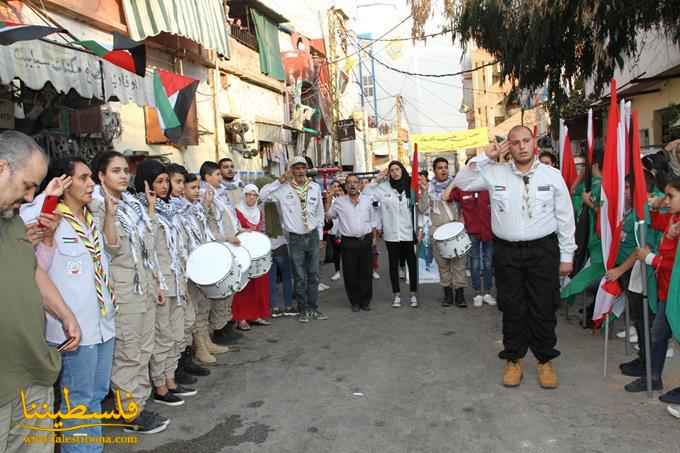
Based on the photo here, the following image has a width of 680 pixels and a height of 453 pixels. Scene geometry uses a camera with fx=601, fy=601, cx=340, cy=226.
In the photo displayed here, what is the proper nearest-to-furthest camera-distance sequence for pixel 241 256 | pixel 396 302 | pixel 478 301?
pixel 241 256, pixel 478 301, pixel 396 302

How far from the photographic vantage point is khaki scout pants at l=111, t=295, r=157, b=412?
4.04 m

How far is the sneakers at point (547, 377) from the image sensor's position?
483 cm

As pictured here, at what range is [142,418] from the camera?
429 centimetres

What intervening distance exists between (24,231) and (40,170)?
309 millimetres

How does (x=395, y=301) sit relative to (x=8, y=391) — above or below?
below

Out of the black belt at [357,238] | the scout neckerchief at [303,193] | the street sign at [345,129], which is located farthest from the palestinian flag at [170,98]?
the street sign at [345,129]

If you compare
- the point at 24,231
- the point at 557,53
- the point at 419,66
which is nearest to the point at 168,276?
the point at 24,231

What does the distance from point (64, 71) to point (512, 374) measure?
4770 millimetres

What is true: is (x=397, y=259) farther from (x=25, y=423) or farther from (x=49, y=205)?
(x=25, y=423)

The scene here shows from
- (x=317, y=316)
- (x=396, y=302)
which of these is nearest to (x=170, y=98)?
(x=317, y=316)

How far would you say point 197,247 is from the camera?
17.6ft

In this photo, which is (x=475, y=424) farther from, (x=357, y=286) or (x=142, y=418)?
(x=357, y=286)

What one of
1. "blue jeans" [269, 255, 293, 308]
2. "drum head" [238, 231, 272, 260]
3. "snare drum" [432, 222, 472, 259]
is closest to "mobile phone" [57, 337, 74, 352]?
"drum head" [238, 231, 272, 260]

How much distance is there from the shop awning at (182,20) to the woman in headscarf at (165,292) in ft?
20.9
